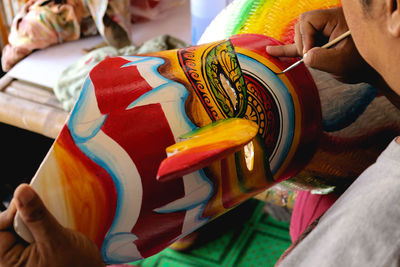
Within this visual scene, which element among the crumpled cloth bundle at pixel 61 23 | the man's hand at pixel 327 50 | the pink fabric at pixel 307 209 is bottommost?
the pink fabric at pixel 307 209

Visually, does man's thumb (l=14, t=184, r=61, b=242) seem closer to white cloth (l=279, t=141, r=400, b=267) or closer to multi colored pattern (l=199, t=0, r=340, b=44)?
white cloth (l=279, t=141, r=400, b=267)

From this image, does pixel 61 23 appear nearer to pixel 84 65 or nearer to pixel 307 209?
pixel 84 65

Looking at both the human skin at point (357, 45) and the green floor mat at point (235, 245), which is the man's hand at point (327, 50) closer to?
the human skin at point (357, 45)

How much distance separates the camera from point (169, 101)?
73 cm

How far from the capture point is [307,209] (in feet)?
3.79

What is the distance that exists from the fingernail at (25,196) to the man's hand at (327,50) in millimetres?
467

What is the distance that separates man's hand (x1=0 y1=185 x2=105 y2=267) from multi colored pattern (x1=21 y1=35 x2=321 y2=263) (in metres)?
0.05

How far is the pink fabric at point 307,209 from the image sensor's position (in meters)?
1.09

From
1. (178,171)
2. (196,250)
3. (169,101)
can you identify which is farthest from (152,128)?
(196,250)

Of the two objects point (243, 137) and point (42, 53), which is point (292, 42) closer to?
point (243, 137)

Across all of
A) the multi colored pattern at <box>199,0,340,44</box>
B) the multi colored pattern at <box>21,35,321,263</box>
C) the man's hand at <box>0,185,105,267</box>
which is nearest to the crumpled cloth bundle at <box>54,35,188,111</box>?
the multi colored pattern at <box>199,0,340,44</box>

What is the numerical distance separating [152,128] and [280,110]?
25 centimetres

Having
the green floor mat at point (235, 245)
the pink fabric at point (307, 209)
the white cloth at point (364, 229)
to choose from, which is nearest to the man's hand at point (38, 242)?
the white cloth at point (364, 229)

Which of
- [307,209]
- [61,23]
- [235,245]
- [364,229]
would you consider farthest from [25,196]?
[61,23]
